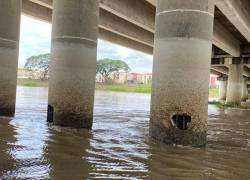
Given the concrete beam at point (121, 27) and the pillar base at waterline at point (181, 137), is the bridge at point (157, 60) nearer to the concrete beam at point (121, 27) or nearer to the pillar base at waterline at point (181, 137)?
the pillar base at waterline at point (181, 137)

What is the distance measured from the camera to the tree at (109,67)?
399ft

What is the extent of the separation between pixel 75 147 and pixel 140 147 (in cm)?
150

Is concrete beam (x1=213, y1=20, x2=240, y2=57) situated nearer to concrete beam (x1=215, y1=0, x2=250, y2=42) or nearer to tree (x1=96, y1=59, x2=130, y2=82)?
concrete beam (x1=215, y1=0, x2=250, y2=42)

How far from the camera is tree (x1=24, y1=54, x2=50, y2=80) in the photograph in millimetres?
113500

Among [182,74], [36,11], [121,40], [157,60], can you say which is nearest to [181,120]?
[182,74]

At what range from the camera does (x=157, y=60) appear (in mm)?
10414

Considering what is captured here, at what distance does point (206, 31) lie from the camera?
10305 millimetres

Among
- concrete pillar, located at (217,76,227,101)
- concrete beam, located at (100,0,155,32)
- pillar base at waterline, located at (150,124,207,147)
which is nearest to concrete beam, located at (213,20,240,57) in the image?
concrete beam, located at (100,0,155,32)

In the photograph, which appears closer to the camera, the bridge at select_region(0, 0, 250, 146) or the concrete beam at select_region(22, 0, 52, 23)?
the bridge at select_region(0, 0, 250, 146)

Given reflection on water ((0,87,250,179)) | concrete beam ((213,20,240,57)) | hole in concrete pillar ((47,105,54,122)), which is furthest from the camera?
concrete beam ((213,20,240,57))

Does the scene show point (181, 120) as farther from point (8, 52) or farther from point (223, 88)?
point (223, 88)

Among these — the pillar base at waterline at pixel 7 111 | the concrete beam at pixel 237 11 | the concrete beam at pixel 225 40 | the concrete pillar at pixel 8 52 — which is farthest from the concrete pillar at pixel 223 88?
the pillar base at waterline at pixel 7 111

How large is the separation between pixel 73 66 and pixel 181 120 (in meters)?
4.69

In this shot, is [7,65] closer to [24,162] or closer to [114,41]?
[24,162]
